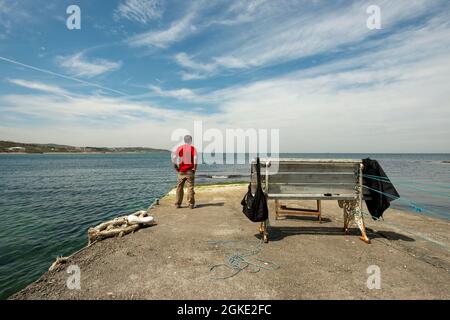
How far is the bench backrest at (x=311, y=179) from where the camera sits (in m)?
5.68

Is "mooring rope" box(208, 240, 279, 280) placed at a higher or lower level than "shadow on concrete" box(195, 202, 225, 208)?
higher

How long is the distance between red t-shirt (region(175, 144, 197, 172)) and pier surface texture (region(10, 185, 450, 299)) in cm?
256

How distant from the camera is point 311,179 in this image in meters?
5.74

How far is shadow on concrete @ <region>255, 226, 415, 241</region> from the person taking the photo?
19.3 ft

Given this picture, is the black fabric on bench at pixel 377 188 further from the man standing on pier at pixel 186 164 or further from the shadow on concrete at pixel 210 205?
the man standing on pier at pixel 186 164

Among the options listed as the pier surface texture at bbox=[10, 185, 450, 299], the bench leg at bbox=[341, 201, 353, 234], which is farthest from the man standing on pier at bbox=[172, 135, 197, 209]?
the bench leg at bbox=[341, 201, 353, 234]

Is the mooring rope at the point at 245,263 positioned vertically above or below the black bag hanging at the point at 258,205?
below

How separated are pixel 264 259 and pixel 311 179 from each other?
238cm

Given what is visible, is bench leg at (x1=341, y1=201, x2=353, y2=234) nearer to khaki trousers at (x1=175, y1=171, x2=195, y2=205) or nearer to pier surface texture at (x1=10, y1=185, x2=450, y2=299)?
pier surface texture at (x1=10, y1=185, x2=450, y2=299)

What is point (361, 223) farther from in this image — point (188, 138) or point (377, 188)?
point (188, 138)

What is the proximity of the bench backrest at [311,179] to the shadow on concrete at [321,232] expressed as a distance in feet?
3.74

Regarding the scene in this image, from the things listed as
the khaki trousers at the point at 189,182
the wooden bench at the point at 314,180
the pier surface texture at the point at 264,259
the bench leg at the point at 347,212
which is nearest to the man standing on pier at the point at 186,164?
the khaki trousers at the point at 189,182
